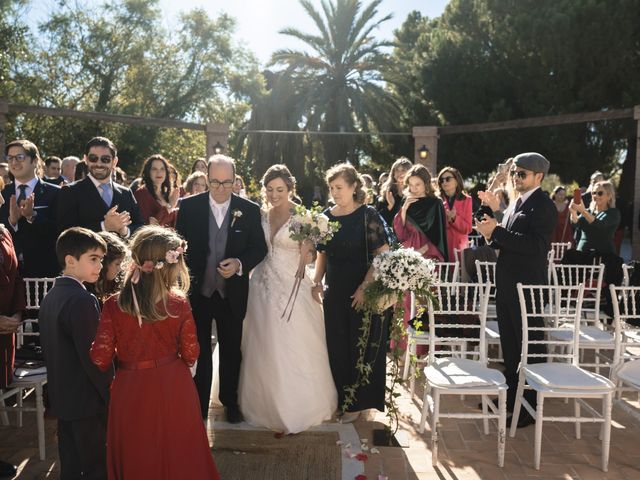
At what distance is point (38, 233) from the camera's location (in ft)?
16.8

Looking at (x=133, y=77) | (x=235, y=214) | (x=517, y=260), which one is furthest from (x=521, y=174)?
(x=133, y=77)

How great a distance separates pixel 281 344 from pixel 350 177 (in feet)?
4.46

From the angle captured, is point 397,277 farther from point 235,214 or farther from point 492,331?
point 492,331

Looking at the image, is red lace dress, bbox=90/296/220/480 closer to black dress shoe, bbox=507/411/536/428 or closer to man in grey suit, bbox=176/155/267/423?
man in grey suit, bbox=176/155/267/423

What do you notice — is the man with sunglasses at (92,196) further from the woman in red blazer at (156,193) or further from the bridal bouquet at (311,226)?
the woman in red blazer at (156,193)

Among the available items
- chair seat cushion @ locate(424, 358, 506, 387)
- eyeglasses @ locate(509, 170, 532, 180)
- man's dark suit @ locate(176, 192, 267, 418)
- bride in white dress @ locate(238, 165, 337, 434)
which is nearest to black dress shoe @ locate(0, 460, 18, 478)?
man's dark suit @ locate(176, 192, 267, 418)

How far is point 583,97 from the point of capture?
19.2 m

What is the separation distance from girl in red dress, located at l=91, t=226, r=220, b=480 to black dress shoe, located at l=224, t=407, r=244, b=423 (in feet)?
5.58

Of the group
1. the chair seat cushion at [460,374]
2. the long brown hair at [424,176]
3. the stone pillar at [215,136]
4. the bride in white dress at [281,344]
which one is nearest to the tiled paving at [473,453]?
the bride in white dress at [281,344]

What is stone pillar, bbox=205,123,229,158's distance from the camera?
11711 mm

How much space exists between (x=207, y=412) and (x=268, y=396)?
0.57 meters

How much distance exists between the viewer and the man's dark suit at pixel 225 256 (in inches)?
175

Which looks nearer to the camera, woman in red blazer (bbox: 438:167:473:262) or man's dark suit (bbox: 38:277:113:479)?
man's dark suit (bbox: 38:277:113:479)

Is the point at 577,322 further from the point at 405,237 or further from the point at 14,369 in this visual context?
the point at 14,369
